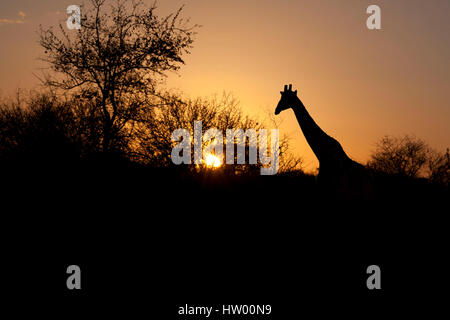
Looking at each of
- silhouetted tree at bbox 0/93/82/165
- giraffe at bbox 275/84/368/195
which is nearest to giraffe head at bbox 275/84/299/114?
giraffe at bbox 275/84/368/195

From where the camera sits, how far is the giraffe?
33.4 ft

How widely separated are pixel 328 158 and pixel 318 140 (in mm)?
559

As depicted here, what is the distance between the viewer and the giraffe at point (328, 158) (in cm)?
1018

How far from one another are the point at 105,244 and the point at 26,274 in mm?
2001

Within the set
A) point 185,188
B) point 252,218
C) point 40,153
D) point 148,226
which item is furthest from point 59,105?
point 252,218

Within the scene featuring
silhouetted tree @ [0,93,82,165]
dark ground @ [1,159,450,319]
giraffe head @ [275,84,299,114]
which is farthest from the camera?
silhouetted tree @ [0,93,82,165]

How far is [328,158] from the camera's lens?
33.6 ft

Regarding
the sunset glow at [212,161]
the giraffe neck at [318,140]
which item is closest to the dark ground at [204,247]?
the giraffe neck at [318,140]

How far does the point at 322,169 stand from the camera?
10.3 metres

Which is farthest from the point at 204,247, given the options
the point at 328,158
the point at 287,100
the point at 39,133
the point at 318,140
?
the point at 39,133

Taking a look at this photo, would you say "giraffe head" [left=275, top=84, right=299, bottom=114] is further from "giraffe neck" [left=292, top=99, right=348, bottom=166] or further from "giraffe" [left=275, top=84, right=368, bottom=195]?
"giraffe neck" [left=292, top=99, right=348, bottom=166]

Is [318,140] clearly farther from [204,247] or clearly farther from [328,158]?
[204,247]

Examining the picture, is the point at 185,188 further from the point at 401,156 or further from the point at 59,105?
the point at 401,156

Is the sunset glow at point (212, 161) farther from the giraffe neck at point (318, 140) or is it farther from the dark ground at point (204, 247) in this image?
the giraffe neck at point (318, 140)
